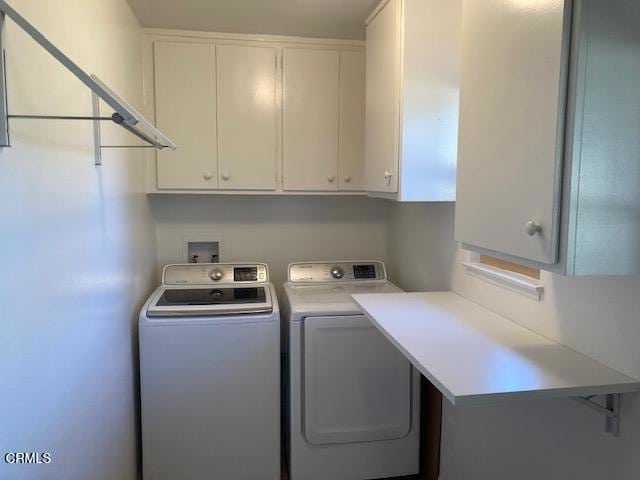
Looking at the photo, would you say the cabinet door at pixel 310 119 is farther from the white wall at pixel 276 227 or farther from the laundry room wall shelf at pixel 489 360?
the laundry room wall shelf at pixel 489 360

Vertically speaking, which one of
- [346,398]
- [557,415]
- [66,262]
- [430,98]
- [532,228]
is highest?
[430,98]

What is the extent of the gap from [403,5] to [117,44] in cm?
119

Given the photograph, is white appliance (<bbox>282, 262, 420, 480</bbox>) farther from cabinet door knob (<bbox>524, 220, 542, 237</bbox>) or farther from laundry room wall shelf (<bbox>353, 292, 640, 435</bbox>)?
cabinet door knob (<bbox>524, 220, 542, 237</bbox>)

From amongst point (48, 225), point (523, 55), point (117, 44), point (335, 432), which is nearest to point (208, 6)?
point (117, 44)

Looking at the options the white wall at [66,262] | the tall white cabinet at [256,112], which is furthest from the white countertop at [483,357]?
the tall white cabinet at [256,112]

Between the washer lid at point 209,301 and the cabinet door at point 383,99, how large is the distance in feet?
2.65

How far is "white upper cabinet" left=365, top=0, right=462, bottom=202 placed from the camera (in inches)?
72.3

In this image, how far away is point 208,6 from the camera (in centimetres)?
213

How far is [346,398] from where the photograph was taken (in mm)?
2223

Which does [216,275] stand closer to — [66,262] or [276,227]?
[276,227]

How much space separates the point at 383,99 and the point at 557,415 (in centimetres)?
142

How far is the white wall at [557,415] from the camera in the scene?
3.86 ft

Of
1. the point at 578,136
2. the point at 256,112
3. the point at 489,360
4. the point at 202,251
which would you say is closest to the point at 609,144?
the point at 578,136

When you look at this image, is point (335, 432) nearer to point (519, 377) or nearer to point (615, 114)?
point (519, 377)
